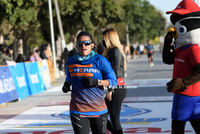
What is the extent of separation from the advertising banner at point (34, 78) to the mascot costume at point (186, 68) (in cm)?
932

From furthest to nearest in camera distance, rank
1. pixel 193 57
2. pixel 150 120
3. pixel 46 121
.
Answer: pixel 46 121 < pixel 150 120 < pixel 193 57

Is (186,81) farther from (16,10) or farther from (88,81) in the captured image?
(16,10)

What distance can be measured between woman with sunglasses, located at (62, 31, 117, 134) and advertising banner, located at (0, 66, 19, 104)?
6.20 m

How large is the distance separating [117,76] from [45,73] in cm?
1003

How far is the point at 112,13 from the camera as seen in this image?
40219 mm

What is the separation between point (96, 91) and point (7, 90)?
22.2 feet

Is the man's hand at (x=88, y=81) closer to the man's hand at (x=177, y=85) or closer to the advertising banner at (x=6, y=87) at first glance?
the man's hand at (x=177, y=85)

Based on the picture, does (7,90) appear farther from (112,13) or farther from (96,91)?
(112,13)

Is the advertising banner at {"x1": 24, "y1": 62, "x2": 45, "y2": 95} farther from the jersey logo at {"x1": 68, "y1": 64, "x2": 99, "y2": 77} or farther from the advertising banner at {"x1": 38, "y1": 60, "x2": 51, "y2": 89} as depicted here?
the jersey logo at {"x1": 68, "y1": 64, "x2": 99, "y2": 77}

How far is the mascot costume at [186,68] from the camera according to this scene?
374cm

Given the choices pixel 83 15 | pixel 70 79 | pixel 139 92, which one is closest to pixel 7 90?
pixel 139 92

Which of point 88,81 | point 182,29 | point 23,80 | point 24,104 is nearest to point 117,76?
point 88,81

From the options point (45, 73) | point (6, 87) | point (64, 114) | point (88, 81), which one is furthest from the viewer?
point (45, 73)

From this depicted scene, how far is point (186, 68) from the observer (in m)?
3.84
